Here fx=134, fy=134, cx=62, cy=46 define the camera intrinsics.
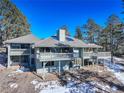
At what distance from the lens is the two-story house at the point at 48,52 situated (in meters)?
22.3

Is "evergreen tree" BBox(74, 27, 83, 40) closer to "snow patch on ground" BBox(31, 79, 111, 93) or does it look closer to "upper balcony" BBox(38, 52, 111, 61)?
"upper balcony" BBox(38, 52, 111, 61)

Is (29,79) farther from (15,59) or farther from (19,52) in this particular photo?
(15,59)

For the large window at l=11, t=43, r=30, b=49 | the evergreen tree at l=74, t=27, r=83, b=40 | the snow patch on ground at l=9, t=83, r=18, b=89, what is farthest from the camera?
the evergreen tree at l=74, t=27, r=83, b=40

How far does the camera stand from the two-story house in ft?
73.3

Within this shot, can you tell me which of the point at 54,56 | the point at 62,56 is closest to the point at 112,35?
the point at 62,56

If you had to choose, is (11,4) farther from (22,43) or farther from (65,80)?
(65,80)

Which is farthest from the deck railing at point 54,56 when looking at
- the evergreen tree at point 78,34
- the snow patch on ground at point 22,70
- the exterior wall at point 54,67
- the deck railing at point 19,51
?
the evergreen tree at point 78,34

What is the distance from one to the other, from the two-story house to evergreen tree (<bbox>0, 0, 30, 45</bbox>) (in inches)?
579

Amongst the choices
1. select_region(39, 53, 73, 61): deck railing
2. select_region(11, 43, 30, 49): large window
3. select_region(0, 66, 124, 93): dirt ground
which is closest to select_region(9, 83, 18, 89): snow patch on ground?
select_region(0, 66, 124, 93): dirt ground

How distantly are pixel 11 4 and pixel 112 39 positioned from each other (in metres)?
29.8

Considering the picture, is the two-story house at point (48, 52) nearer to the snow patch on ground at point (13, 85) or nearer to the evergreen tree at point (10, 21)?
the snow patch on ground at point (13, 85)

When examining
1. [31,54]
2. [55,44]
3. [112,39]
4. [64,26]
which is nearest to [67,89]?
[55,44]

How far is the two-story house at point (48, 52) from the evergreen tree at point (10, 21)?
14714mm

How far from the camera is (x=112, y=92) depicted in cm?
1627
